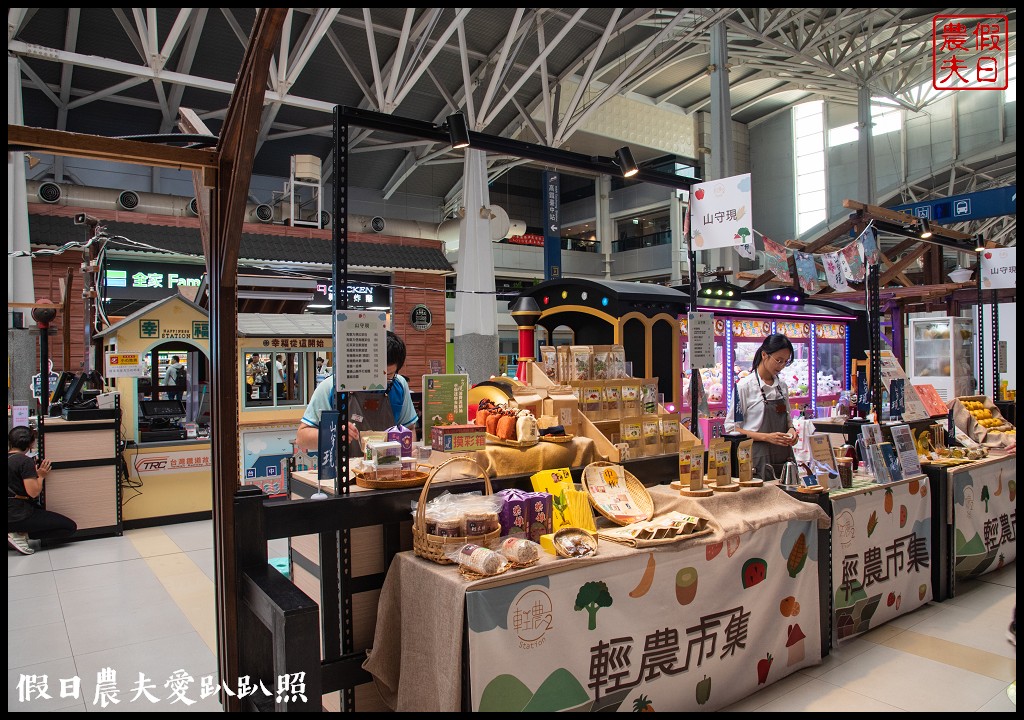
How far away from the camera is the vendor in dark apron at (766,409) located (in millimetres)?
4336

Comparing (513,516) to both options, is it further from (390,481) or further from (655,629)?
(655,629)

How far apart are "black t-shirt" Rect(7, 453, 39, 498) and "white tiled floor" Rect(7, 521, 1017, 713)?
62cm

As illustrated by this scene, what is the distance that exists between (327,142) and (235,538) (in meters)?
14.5

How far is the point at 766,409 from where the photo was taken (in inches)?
174

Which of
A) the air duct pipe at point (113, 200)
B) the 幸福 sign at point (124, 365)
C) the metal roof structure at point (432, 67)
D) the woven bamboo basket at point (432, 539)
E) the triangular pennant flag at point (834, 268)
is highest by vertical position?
the metal roof structure at point (432, 67)

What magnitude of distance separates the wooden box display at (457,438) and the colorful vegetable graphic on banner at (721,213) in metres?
1.77

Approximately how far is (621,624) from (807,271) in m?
5.94

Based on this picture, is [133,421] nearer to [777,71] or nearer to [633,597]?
[633,597]

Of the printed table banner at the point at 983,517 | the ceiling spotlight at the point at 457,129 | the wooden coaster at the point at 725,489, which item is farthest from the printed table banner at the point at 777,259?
the ceiling spotlight at the point at 457,129

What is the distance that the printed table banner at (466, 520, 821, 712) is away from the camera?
2375mm

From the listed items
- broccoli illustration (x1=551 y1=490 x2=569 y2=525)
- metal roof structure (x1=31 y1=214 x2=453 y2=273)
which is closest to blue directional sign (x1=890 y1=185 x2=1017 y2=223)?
broccoli illustration (x1=551 y1=490 x2=569 y2=525)

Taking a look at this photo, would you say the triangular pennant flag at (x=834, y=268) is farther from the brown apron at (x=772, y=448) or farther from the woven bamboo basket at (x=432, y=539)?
the woven bamboo basket at (x=432, y=539)

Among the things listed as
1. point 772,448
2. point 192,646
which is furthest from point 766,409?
point 192,646

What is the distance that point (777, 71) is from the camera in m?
18.0
